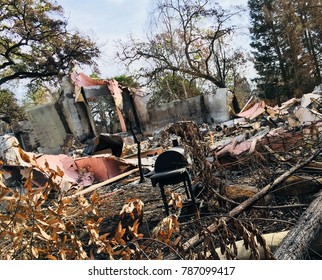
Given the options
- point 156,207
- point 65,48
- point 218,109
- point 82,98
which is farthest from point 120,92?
point 156,207

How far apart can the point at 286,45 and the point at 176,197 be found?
2084 cm

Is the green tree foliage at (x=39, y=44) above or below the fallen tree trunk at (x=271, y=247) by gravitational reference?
above

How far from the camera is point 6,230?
2.10 metres

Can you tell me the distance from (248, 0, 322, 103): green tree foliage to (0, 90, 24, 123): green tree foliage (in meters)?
14.8

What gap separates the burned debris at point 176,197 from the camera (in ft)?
6.75

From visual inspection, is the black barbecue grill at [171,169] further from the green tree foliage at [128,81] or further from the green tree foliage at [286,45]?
the green tree foliage at [128,81]

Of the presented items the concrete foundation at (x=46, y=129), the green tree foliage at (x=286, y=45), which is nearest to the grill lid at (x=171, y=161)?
the concrete foundation at (x=46, y=129)

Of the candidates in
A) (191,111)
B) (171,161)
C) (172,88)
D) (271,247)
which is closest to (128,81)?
(172,88)

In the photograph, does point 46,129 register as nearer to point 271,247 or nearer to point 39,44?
point 39,44
